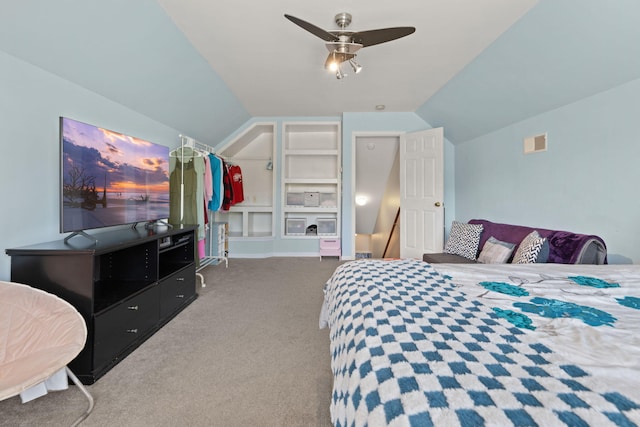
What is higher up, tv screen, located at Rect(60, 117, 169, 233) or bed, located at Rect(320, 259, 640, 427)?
tv screen, located at Rect(60, 117, 169, 233)

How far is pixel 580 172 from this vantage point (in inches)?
93.4

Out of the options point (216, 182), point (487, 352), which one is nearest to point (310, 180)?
point (216, 182)

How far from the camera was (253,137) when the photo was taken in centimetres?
A: 511

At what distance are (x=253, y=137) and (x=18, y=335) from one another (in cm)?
432

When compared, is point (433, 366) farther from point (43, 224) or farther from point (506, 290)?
point (43, 224)

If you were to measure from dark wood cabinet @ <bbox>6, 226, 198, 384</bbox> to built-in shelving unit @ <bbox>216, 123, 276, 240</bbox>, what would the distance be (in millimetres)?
2500

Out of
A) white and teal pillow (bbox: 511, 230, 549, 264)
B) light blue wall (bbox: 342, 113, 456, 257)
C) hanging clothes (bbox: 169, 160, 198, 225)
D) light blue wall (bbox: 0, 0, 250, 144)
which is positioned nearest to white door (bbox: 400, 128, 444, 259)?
light blue wall (bbox: 342, 113, 456, 257)

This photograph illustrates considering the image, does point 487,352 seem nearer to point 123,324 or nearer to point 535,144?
point 123,324

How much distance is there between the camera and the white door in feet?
12.6

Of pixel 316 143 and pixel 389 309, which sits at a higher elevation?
pixel 316 143

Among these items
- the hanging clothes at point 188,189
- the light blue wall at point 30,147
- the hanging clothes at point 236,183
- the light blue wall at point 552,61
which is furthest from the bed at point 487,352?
the hanging clothes at point 236,183

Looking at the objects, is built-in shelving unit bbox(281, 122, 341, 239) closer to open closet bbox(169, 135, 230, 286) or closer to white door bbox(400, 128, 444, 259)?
white door bbox(400, 128, 444, 259)

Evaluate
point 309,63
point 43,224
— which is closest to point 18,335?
point 43,224

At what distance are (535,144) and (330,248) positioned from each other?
300cm
